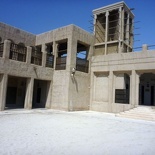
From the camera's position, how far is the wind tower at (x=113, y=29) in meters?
23.0

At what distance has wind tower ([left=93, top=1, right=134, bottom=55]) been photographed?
23000 mm

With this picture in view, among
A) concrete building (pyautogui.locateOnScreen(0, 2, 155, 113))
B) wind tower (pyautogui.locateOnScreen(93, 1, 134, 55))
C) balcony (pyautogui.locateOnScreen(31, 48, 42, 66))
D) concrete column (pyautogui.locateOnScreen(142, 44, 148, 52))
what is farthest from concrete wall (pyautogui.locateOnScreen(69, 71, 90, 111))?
concrete column (pyautogui.locateOnScreen(142, 44, 148, 52))

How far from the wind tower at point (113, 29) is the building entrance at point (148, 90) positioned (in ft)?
14.3

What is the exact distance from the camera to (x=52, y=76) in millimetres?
19688

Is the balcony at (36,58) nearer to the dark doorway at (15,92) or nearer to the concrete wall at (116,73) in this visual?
the dark doorway at (15,92)

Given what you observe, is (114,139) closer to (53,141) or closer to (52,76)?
(53,141)

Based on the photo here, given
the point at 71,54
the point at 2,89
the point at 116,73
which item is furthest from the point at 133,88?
the point at 2,89

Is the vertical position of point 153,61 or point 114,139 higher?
point 153,61

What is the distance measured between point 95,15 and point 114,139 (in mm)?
20707

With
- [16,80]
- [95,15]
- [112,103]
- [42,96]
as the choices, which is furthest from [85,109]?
[95,15]

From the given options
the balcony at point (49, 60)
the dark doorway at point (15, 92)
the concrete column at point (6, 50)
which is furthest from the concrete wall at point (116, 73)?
the concrete column at point (6, 50)

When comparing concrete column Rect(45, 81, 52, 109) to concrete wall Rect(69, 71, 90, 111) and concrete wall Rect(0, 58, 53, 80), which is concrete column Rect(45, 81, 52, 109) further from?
concrete wall Rect(69, 71, 90, 111)

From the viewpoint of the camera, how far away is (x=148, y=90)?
890 inches

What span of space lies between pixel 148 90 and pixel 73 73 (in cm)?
1001
